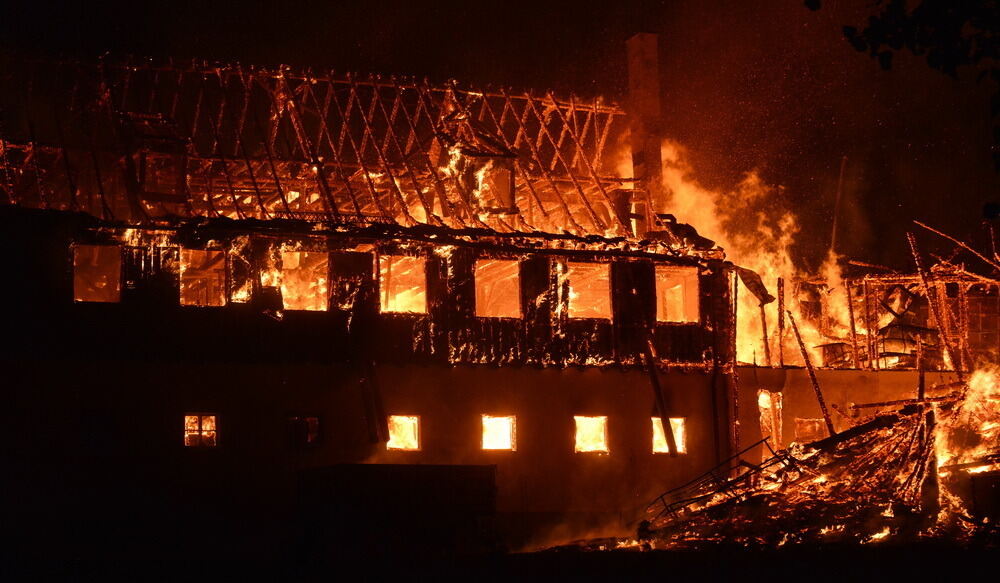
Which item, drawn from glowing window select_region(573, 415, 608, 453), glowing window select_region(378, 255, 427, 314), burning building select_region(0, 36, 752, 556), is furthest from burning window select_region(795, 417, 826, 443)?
glowing window select_region(378, 255, 427, 314)

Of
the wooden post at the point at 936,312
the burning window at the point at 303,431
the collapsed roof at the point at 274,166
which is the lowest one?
the burning window at the point at 303,431

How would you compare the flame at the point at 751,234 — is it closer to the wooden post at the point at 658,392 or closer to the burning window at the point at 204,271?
the wooden post at the point at 658,392

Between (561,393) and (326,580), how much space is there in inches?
322

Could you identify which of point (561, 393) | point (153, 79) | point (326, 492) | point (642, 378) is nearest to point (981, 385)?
point (642, 378)

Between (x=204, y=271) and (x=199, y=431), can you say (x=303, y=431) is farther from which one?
(x=204, y=271)

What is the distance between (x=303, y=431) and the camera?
2234 centimetres

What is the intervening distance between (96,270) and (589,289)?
1091cm

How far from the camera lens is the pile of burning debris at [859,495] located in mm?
20688

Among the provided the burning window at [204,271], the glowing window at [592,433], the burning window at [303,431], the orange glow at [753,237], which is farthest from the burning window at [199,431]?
the orange glow at [753,237]

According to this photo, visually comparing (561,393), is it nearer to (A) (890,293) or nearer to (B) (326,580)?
(B) (326,580)

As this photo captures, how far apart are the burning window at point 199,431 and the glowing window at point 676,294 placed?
393 inches

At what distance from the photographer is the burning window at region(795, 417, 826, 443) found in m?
27.1

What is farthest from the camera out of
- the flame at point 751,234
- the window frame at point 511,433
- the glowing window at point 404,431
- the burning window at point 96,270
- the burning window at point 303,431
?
the flame at point 751,234

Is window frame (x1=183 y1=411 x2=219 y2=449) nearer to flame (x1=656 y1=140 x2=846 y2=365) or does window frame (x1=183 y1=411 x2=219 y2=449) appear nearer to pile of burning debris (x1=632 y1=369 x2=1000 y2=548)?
pile of burning debris (x1=632 y1=369 x2=1000 y2=548)
